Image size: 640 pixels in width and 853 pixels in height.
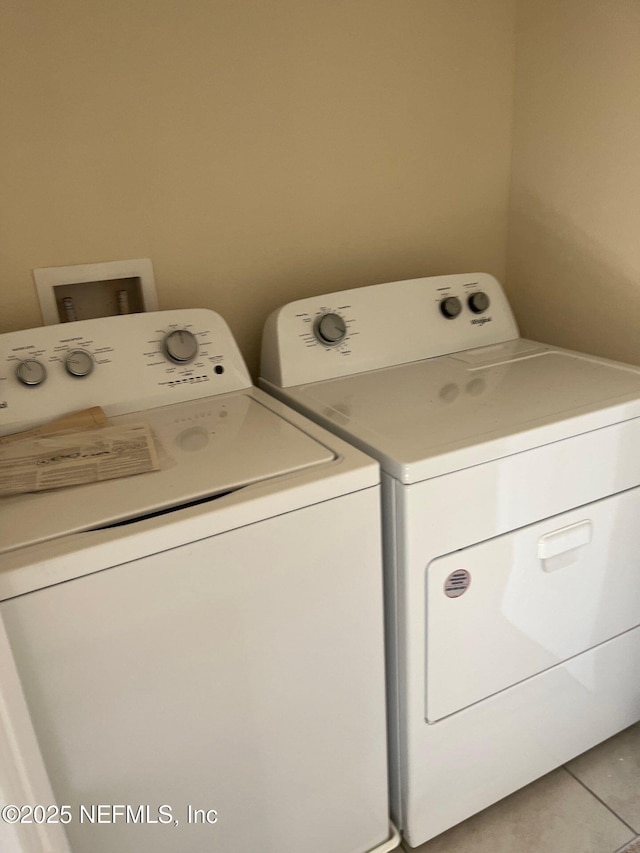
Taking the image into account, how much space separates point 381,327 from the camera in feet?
5.03

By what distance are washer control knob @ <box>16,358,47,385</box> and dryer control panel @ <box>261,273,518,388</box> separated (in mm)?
474

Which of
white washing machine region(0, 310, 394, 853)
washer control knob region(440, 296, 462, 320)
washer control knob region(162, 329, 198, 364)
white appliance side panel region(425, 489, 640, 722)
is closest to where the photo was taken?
white washing machine region(0, 310, 394, 853)

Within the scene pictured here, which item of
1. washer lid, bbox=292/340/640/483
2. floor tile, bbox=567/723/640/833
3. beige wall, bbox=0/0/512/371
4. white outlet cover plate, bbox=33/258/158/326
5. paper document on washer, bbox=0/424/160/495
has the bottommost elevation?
floor tile, bbox=567/723/640/833

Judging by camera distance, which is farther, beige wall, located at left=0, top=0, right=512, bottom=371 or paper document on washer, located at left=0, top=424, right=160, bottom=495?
beige wall, located at left=0, top=0, right=512, bottom=371

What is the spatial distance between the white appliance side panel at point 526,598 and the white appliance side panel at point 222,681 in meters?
0.12

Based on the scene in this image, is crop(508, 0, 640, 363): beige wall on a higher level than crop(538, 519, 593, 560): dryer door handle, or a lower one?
higher

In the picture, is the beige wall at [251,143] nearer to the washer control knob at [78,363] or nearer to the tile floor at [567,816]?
the washer control knob at [78,363]

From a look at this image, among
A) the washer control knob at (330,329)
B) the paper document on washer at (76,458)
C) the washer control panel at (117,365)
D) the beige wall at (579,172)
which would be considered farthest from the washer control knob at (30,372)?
the beige wall at (579,172)

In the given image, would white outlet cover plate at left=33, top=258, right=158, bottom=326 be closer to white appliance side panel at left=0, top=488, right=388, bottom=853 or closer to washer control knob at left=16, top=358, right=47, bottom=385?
washer control knob at left=16, top=358, right=47, bottom=385

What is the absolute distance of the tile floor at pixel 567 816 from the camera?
1.31 metres

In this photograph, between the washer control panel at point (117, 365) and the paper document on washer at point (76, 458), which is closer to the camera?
the paper document on washer at point (76, 458)

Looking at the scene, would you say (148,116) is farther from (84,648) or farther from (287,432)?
(84,648)

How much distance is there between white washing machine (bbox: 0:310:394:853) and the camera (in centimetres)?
84

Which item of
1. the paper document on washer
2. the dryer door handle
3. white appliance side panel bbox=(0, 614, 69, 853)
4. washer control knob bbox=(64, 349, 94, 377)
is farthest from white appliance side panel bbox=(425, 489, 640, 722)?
washer control knob bbox=(64, 349, 94, 377)
